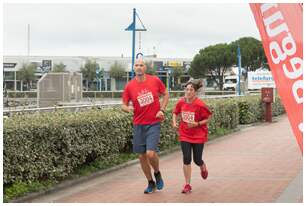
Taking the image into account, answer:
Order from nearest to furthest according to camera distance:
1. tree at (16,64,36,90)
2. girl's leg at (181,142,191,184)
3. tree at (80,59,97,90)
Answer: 1. girl's leg at (181,142,191,184)
2. tree at (16,64,36,90)
3. tree at (80,59,97,90)

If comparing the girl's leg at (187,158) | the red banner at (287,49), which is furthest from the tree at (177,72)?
the red banner at (287,49)

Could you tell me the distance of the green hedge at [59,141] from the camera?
→ 721 cm

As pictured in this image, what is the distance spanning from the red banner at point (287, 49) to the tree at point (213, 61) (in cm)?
6655

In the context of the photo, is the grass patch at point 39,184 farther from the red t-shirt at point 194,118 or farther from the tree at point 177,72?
the tree at point 177,72

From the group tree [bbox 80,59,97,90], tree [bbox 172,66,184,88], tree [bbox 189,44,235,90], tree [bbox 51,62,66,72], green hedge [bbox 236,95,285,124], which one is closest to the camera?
green hedge [bbox 236,95,285,124]

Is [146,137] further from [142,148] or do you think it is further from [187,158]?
[187,158]

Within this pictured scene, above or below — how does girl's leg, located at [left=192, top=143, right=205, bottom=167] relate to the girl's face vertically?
below

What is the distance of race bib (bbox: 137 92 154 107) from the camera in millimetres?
7320

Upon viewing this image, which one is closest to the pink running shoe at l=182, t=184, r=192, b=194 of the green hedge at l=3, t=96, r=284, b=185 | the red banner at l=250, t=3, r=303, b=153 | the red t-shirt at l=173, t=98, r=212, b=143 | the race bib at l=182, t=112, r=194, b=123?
the red t-shirt at l=173, t=98, r=212, b=143

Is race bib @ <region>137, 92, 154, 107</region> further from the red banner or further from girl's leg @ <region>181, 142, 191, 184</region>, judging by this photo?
the red banner

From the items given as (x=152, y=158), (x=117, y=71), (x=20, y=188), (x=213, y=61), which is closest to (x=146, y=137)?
(x=152, y=158)

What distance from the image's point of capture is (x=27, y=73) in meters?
64.6

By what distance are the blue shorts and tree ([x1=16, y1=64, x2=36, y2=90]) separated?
58.9 m

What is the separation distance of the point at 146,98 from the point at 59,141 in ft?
5.52
